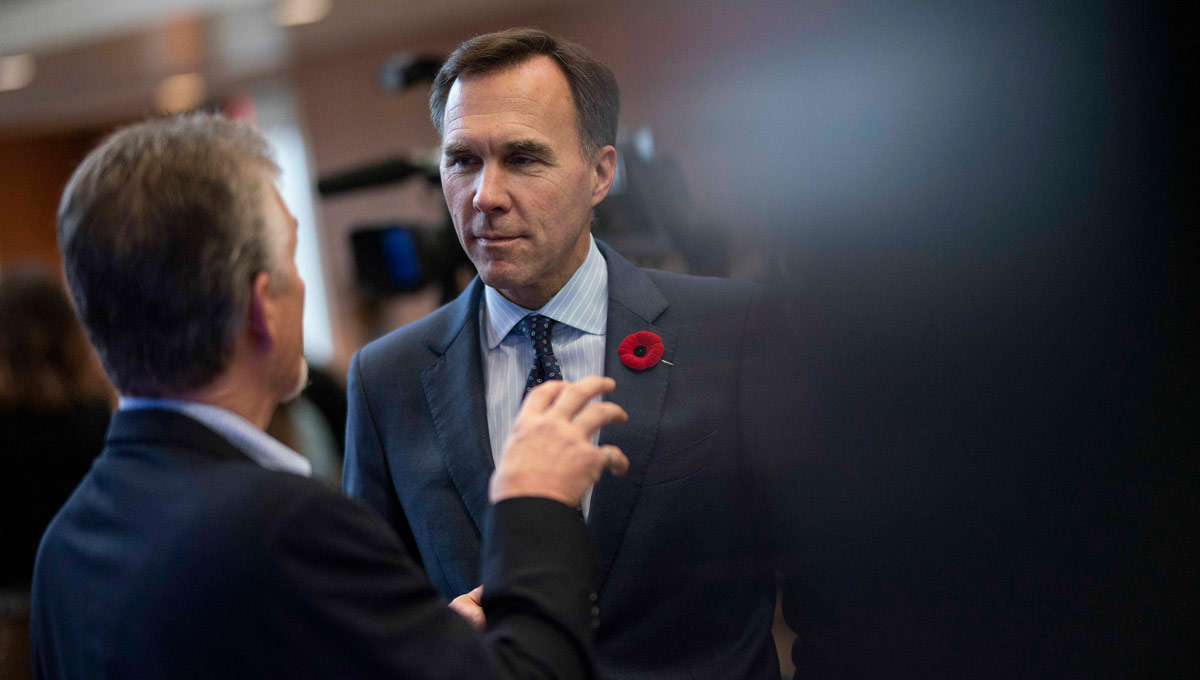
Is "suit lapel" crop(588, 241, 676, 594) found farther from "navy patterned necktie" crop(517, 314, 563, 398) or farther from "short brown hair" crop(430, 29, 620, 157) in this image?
"short brown hair" crop(430, 29, 620, 157)

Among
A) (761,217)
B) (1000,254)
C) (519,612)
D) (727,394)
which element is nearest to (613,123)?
(761,217)

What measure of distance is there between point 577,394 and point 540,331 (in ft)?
0.93

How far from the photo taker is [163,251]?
2.63ft

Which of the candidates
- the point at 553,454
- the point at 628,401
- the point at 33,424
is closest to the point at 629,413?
the point at 628,401

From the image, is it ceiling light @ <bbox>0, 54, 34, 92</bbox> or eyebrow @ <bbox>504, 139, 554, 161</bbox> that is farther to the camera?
ceiling light @ <bbox>0, 54, 34, 92</bbox>

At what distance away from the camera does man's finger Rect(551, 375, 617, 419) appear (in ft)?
2.86

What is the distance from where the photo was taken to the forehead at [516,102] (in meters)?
1.07

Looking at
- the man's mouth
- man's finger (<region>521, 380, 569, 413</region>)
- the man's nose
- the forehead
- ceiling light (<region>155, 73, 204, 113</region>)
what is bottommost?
man's finger (<region>521, 380, 569, 413</region>)

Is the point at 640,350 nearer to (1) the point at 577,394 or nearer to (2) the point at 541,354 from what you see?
(2) the point at 541,354

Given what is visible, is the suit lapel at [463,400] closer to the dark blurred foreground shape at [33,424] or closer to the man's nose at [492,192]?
the man's nose at [492,192]

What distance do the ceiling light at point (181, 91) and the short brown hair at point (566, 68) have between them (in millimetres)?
6117

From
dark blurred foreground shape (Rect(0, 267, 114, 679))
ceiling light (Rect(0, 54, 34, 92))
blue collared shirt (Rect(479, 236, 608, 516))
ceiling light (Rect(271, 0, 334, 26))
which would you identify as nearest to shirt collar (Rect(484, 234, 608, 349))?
blue collared shirt (Rect(479, 236, 608, 516))

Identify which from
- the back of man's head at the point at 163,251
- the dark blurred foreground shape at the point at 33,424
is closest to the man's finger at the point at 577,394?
the back of man's head at the point at 163,251

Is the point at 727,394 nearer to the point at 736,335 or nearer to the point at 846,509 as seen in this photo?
the point at 736,335
